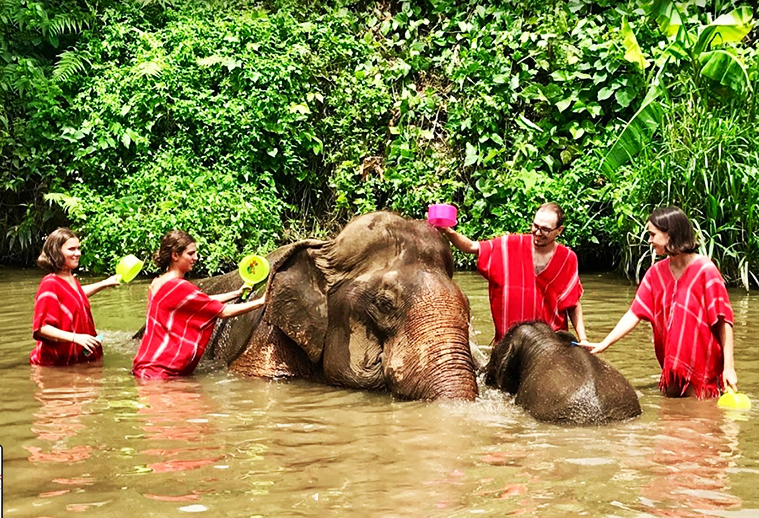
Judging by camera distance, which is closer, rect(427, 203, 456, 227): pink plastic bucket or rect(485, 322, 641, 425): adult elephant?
rect(485, 322, 641, 425): adult elephant

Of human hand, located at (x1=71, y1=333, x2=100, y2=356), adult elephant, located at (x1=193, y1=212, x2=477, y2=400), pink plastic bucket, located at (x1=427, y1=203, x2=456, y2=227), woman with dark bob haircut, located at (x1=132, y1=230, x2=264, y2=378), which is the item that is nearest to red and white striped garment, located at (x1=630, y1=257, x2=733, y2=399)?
adult elephant, located at (x1=193, y1=212, x2=477, y2=400)

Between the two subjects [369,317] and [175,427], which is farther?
[369,317]

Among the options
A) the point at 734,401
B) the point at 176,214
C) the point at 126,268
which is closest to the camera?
the point at 734,401

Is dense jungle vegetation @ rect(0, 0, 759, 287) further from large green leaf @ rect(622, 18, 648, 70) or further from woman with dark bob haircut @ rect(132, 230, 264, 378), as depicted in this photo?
woman with dark bob haircut @ rect(132, 230, 264, 378)

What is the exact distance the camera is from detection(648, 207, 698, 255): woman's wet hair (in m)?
6.05

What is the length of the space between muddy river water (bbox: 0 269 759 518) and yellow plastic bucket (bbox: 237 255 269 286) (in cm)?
67

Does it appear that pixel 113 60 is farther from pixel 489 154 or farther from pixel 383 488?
pixel 383 488

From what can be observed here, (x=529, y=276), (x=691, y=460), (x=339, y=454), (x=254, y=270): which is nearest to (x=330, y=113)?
(x=254, y=270)

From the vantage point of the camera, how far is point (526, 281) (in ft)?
22.5

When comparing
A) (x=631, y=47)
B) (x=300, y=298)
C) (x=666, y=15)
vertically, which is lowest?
(x=300, y=298)

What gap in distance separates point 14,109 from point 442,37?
5.72 meters

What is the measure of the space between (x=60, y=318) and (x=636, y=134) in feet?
22.3

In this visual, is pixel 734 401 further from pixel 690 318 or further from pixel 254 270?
pixel 254 270

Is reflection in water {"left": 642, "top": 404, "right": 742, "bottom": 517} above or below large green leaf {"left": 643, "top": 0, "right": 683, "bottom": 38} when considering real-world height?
below
